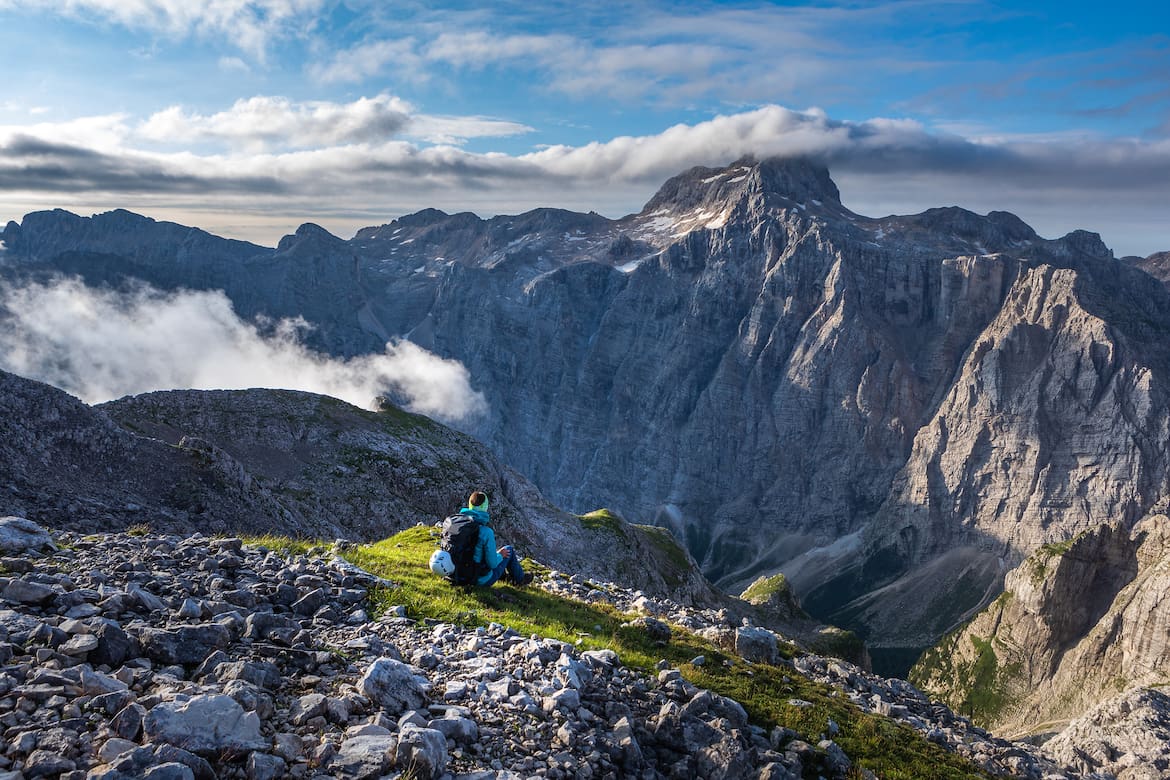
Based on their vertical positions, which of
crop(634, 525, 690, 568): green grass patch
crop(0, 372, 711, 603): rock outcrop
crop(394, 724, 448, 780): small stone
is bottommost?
crop(634, 525, 690, 568): green grass patch

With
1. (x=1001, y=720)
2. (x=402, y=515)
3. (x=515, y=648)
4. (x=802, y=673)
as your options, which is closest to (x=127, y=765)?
(x=515, y=648)

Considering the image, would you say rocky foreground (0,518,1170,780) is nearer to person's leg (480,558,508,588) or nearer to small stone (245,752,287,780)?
small stone (245,752,287,780)

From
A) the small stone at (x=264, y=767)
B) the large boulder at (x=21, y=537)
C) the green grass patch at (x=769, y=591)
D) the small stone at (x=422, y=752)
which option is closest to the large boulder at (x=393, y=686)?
the small stone at (x=422, y=752)

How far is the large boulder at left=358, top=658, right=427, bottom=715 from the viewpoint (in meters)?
12.9

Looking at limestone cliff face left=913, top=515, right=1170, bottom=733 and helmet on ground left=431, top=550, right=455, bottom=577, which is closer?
helmet on ground left=431, top=550, right=455, bottom=577

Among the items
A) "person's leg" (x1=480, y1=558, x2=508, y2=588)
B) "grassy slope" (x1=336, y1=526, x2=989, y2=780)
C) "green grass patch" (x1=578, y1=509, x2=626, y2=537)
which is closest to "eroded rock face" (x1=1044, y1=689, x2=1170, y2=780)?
"grassy slope" (x1=336, y1=526, x2=989, y2=780)

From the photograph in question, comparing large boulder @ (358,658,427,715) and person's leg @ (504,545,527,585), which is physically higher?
large boulder @ (358,658,427,715)

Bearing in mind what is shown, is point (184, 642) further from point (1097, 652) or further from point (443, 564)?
point (1097, 652)

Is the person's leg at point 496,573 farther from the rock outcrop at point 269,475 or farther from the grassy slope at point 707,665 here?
the rock outcrop at point 269,475

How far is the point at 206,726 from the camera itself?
10688mm

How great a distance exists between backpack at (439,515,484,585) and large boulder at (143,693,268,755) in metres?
10.6

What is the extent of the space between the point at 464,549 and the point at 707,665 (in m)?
7.59

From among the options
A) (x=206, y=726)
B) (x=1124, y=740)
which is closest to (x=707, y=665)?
(x=206, y=726)

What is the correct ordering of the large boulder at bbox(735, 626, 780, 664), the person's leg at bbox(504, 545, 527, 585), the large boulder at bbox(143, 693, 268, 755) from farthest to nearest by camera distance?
the person's leg at bbox(504, 545, 527, 585)
the large boulder at bbox(735, 626, 780, 664)
the large boulder at bbox(143, 693, 268, 755)
